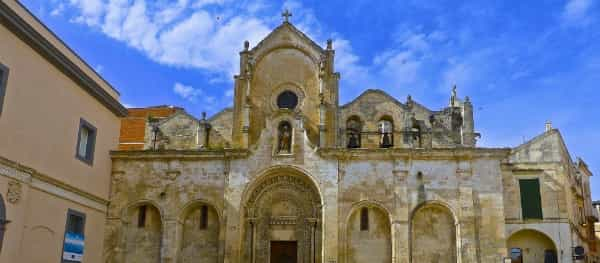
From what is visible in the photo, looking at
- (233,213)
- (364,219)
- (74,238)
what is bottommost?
(74,238)

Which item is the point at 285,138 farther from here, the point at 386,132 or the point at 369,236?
the point at 386,132

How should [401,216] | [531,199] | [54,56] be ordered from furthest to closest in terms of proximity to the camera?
1. [531,199]
2. [401,216]
3. [54,56]

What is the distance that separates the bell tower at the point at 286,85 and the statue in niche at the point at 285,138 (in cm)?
257

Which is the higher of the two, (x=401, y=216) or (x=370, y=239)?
(x=401, y=216)

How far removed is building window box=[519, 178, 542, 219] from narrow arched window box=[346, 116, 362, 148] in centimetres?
755

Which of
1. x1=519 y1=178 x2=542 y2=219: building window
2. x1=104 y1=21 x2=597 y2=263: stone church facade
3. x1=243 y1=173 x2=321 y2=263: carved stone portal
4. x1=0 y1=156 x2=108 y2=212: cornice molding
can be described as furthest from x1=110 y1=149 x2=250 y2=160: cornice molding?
x1=519 y1=178 x2=542 y2=219: building window

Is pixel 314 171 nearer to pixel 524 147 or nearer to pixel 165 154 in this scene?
pixel 165 154

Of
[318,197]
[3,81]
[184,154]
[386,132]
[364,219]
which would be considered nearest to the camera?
[3,81]

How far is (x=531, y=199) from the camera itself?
86.4 feet

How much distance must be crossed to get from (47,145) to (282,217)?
9.15 m

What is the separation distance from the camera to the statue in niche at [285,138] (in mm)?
23094

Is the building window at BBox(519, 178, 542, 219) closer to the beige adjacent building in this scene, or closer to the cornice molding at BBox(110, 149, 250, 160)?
the cornice molding at BBox(110, 149, 250, 160)

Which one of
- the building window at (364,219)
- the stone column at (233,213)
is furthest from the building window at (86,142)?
the building window at (364,219)

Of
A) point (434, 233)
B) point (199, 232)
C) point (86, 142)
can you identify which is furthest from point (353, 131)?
point (86, 142)
